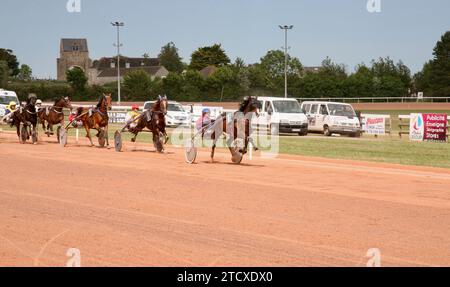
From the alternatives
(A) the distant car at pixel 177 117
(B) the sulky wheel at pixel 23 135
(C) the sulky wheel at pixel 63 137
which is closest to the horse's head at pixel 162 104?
(C) the sulky wheel at pixel 63 137

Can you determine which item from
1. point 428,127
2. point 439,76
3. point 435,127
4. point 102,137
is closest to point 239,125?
point 102,137

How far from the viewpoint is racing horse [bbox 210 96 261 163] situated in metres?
18.1

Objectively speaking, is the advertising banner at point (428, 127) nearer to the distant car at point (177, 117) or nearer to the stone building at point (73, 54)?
the distant car at point (177, 117)

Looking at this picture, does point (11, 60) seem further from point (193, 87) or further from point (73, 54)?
point (193, 87)

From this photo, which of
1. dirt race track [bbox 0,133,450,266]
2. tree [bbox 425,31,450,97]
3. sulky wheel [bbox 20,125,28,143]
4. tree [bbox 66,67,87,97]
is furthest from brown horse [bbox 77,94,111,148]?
tree [bbox 66,67,87,97]

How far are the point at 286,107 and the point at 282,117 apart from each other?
89 centimetres

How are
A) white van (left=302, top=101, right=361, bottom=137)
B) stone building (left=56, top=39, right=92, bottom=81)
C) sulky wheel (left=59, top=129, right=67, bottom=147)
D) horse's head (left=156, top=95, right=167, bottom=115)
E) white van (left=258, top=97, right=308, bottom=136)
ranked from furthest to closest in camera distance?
stone building (left=56, top=39, right=92, bottom=81)
white van (left=302, top=101, right=361, bottom=137)
white van (left=258, top=97, right=308, bottom=136)
sulky wheel (left=59, top=129, right=67, bottom=147)
horse's head (left=156, top=95, right=167, bottom=115)

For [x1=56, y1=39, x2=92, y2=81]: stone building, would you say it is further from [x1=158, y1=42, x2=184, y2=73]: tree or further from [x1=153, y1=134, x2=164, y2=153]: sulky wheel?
[x1=153, y1=134, x2=164, y2=153]: sulky wheel

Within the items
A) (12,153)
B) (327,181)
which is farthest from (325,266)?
(12,153)

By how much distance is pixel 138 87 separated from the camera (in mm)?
75375

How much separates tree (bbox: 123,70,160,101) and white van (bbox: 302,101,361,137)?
38078mm

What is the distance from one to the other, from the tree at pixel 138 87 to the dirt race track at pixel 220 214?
2192 inches
